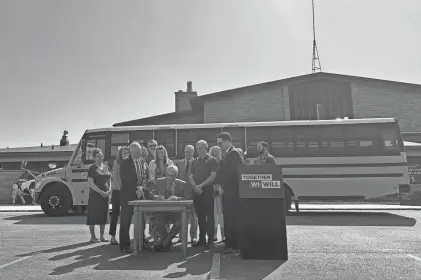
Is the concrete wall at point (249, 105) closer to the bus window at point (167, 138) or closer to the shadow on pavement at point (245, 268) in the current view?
the bus window at point (167, 138)

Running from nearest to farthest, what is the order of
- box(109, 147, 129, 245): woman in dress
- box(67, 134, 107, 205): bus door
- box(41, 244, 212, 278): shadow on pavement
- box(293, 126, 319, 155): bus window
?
box(41, 244, 212, 278): shadow on pavement → box(109, 147, 129, 245): woman in dress → box(293, 126, 319, 155): bus window → box(67, 134, 107, 205): bus door

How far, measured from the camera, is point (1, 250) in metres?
5.82

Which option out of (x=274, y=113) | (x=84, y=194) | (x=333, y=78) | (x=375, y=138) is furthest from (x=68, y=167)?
(x=333, y=78)

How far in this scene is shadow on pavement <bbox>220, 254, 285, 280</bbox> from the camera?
13.6 feet

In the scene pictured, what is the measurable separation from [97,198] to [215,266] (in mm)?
3192

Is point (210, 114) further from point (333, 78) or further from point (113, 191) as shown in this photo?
point (113, 191)

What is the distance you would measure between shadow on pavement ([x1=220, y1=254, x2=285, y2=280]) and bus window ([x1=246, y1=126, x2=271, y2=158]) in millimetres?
6615

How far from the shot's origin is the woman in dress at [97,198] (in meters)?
6.52

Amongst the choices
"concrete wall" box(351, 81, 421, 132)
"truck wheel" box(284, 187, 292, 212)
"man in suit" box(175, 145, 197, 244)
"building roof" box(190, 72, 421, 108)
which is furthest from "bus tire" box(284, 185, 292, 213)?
"concrete wall" box(351, 81, 421, 132)

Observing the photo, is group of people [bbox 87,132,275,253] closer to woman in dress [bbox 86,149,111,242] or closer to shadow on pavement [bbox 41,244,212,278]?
woman in dress [bbox 86,149,111,242]

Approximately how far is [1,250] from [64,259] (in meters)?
1.63

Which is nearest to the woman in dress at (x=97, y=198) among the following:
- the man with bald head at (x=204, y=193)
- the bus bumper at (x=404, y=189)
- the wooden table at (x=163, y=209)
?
the wooden table at (x=163, y=209)

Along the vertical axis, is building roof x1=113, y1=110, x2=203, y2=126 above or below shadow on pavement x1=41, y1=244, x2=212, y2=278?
above

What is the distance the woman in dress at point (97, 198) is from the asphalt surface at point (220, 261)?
0.41 m
